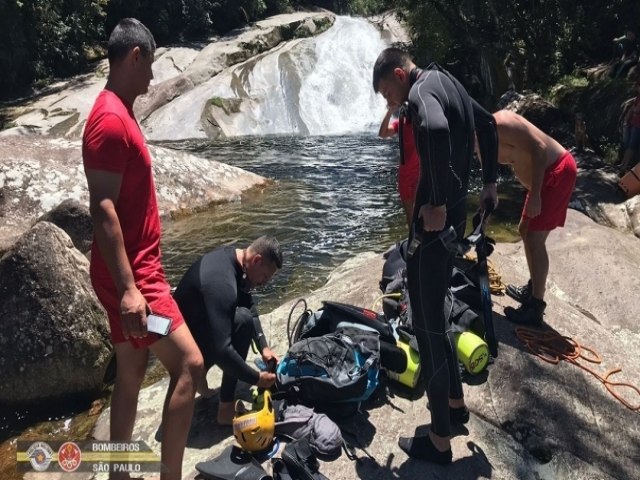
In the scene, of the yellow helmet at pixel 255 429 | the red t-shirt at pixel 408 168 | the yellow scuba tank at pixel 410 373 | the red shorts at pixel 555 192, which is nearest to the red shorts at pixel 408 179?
the red t-shirt at pixel 408 168

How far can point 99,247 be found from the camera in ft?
8.46

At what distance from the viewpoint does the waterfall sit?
760 inches

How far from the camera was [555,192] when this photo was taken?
4.67 metres

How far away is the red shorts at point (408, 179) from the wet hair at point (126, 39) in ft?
11.1

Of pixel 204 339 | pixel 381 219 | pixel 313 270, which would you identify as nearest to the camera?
pixel 204 339

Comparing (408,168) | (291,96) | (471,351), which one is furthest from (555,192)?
(291,96)

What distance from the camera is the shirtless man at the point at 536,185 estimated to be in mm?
4594

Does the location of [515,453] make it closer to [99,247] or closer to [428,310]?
[428,310]

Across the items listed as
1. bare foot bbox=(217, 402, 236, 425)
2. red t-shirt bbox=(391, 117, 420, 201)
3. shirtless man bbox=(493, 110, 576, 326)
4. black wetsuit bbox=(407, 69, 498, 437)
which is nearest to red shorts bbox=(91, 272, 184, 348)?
bare foot bbox=(217, 402, 236, 425)

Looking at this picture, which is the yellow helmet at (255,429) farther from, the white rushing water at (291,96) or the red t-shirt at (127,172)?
the white rushing water at (291,96)

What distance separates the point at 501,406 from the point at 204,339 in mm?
2064

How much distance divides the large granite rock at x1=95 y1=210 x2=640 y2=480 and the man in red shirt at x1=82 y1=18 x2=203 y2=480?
0.76 meters

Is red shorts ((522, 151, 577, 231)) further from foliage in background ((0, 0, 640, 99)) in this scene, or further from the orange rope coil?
foliage in background ((0, 0, 640, 99))

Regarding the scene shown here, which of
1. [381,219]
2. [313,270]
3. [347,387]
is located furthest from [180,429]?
[381,219]
